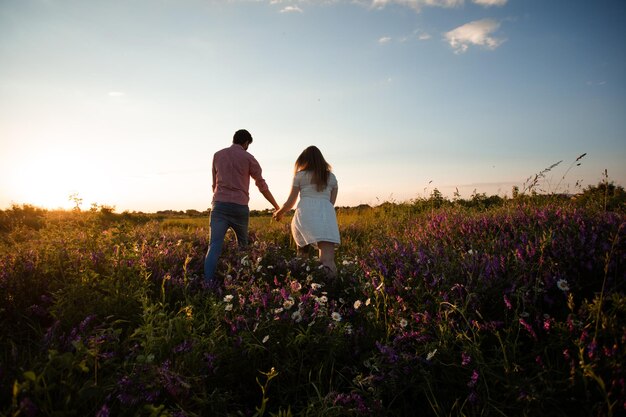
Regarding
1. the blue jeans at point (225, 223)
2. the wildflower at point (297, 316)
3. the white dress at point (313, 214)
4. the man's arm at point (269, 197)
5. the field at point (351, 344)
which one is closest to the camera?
the field at point (351, 344)

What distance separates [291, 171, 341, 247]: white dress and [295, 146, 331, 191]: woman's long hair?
2.9 inches

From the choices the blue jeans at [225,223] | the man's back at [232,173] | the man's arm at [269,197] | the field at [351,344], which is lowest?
the field at [351,344]

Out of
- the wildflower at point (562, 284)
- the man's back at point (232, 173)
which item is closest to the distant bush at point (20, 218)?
the man's back at point (232, 173)

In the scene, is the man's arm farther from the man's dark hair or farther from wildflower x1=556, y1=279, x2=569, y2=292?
wildflower x1=556, y1=279, x2=569, y2=292

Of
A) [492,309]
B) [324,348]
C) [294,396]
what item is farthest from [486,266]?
[294,396]

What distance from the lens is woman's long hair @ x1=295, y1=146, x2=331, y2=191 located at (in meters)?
5.25

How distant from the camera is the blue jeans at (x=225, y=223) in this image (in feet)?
16.0

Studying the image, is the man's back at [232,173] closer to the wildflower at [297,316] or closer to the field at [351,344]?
the field at [351,344]

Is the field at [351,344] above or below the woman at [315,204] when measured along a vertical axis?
below

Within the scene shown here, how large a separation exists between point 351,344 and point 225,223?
3.17 metres

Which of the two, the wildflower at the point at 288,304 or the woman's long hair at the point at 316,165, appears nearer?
the wildflower at the point at 288,304

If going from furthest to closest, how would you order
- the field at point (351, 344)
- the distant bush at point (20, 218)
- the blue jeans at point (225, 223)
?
the distant bush at point (20, 218) < the blue jeans at point (225, 223) < the field at point (351, 344)

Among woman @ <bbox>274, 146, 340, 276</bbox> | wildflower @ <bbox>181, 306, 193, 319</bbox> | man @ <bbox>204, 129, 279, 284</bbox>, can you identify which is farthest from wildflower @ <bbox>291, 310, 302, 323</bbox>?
man @ <bbox>204, 129, 279, 284</bbox>

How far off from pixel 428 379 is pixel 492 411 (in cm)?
37
